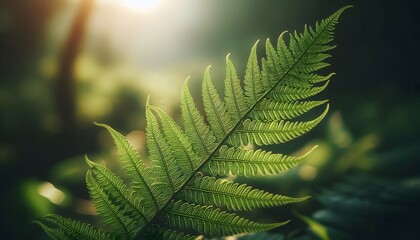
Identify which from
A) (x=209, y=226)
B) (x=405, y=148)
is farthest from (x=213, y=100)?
(x=405, y=148)

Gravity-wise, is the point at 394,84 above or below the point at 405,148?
above

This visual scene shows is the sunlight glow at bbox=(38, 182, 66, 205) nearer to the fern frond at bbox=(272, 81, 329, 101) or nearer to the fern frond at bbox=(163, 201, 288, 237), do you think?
the fern frond at bbox=(163, 201, 288, 237)

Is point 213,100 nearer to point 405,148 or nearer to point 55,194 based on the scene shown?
point 55,194

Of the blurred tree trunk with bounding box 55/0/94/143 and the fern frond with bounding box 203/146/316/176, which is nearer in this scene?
the fern frond with bounding box 203/146/316/176

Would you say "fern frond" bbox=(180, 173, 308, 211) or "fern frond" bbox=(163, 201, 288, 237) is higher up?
"fern frond" bbox=(180, 173, 308, 211)

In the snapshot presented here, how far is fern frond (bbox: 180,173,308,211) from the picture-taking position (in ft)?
1.84

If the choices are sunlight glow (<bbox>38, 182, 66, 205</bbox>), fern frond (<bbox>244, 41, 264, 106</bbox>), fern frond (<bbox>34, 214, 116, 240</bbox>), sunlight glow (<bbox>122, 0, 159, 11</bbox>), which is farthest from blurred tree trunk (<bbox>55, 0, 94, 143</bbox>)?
fern frond (<bbox>244, 41, 264, 106</bbox>)

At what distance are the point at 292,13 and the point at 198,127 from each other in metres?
3.82

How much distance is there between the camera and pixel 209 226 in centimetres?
57

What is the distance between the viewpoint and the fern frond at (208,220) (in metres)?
0.56

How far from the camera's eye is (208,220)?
572 mm

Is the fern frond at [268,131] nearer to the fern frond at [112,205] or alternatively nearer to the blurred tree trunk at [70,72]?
the fern frond at [112,205]

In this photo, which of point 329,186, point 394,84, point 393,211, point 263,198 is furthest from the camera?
point 394,84

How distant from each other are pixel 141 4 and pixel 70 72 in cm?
77
